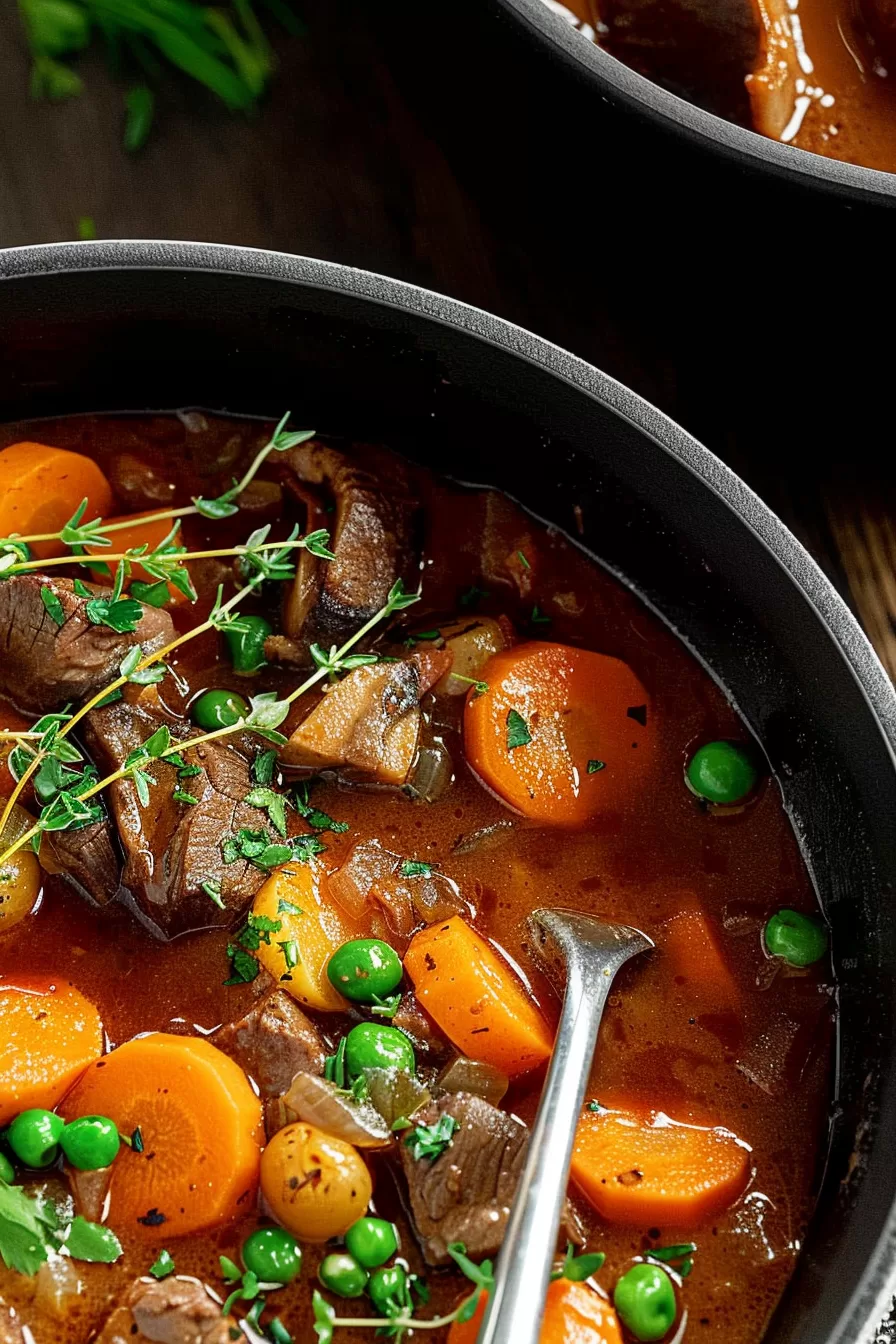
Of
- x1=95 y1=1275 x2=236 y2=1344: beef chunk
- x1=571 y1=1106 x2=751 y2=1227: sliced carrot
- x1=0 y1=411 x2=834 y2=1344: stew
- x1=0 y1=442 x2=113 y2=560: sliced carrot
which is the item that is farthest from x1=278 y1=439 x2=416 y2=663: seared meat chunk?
x1=95 y1=1275 x2=236 y2=1344: beef chunk

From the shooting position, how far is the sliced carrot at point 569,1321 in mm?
2197

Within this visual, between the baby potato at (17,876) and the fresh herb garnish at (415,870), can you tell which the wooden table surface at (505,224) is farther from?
the baby potato at (17,876)

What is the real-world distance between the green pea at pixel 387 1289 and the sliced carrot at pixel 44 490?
1.47 metres

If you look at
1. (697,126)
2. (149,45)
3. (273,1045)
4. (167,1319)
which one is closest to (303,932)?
(273,1045)

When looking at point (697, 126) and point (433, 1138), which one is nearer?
point (433, 1138)

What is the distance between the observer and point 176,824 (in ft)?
8.38

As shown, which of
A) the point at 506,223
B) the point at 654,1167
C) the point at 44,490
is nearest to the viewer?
the point at 654,1167

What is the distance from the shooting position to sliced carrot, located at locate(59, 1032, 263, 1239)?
2299 millimetres

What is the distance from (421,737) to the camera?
2.67 metres

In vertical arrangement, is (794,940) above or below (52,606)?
above

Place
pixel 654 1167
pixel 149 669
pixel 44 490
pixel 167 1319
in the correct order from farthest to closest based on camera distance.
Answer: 1. pixel 44 490
2. pixel 149 669
3. pixel 654 1167
4. pixel 167 1319

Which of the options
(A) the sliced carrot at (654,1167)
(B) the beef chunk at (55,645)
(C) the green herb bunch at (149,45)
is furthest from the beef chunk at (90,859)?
(C) the green herb bunch at (149,45)

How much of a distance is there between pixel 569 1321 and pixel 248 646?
4.30 ft

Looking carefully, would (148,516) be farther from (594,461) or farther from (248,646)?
(594,461)
